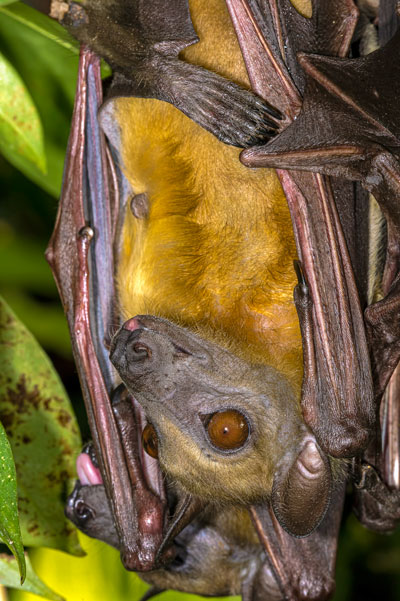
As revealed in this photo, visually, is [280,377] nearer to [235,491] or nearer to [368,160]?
[235,491]

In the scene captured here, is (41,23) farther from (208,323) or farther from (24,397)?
(24,397)

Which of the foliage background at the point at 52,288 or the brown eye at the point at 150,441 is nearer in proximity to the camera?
the brown eye at the point at 150,441

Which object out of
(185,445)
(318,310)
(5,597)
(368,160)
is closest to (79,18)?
(368,160)

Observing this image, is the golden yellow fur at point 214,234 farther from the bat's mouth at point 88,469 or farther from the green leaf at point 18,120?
the bat's mouth at point 88,469

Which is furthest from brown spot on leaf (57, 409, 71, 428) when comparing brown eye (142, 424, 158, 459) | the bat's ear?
the bat's ear

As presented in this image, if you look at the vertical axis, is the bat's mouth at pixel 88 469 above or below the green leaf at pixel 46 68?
below

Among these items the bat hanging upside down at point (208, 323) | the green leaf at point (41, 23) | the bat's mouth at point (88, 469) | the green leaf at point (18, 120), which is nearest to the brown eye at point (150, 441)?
the bat hanging upside down at point (208, 323)
